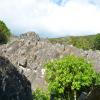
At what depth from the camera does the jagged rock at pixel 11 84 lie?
2977 centimetres

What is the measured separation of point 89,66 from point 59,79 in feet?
37.3

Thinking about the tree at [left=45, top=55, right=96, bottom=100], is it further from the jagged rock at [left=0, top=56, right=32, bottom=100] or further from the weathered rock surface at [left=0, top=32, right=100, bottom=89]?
the jagged rock at [left=0, top=56, right=32, bottom=100]

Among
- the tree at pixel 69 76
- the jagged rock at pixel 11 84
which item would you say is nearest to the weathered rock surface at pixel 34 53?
the tree at pixel 69 76

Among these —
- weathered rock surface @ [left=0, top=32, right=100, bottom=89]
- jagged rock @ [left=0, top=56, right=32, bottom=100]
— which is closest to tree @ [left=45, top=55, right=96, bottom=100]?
weathered rock surface @ [left=0, top=32, right=100, bottom=89]

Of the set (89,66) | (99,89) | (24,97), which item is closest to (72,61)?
(89,66)

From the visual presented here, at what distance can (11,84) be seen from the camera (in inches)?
1235

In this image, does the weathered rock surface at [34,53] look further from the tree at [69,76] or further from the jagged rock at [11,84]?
the jagged rock at [11,84]

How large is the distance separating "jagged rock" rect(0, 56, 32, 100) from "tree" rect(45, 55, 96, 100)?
3237 inches

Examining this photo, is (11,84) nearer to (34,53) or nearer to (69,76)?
(69,76)

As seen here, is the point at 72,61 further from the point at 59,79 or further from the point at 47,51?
the point at 47,51

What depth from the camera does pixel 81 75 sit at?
118m

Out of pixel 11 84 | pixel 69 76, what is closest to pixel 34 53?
pixel 69 76

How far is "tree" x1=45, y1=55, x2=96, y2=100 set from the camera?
116375 mm

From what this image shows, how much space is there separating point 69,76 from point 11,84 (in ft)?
281
